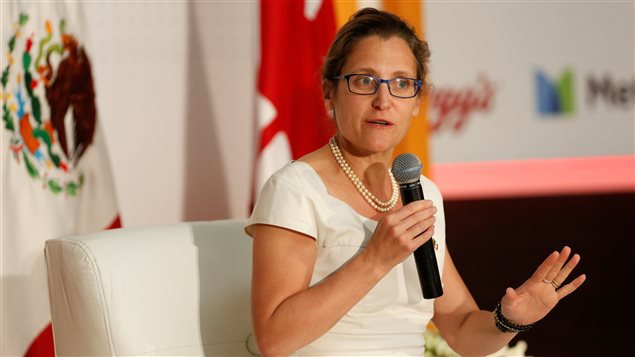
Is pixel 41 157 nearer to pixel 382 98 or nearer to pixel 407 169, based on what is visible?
pixel 382 98

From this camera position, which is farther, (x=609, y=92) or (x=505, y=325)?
(x=609, y=92)

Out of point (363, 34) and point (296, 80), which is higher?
point (363, 34)

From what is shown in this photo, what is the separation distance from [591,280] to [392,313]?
2.46 metres

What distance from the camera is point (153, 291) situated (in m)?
1.67

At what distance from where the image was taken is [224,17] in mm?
3166

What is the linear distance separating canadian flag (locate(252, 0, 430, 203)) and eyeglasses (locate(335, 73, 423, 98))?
104 cm

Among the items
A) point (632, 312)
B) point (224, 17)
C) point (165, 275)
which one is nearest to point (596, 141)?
point (632, 312)

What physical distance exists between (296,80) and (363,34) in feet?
3.52

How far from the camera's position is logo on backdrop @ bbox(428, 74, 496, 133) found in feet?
14.4

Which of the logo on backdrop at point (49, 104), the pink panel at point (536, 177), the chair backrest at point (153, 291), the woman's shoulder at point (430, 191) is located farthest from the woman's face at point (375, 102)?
the pink panel at point (536, 177)

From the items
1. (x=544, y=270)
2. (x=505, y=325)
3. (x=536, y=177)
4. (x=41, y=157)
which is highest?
(x=41, y=157)

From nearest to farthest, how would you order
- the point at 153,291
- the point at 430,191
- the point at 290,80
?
the point at 153,291 < the point at 430,191 < the point at 290,80

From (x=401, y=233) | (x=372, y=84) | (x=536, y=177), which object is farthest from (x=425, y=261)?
(x=536, y=177)

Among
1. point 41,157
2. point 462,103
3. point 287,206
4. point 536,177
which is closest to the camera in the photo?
point 287,206
